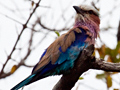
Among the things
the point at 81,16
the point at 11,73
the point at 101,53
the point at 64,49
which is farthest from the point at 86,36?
the point at 11,73

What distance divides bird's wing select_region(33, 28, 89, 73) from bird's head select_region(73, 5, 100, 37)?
482 millimetres

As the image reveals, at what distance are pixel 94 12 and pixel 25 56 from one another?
1819 mm

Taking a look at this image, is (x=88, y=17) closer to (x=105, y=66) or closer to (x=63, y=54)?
(x=63, y=54)

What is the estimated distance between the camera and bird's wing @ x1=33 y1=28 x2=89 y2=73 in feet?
13.0

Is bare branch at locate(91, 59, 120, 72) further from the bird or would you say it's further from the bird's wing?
the bird's wing

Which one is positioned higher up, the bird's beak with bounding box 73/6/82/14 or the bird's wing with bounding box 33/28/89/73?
the bird's beak with bounding box 73/6/82/14

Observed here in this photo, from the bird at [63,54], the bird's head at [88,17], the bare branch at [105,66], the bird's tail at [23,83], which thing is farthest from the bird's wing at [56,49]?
the bare branch at [105,66]

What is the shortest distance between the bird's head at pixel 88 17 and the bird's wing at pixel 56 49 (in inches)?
19.0

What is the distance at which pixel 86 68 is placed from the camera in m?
3.47

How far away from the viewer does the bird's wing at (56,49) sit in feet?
13.0

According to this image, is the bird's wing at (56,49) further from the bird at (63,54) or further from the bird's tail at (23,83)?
the bird's tail at (23,83)

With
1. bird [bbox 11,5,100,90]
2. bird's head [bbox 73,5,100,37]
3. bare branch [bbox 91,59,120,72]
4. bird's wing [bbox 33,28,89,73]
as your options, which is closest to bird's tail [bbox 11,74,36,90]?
bird [bbox 11,5,100,90]

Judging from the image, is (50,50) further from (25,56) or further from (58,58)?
(25,56)

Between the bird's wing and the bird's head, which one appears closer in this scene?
the bird's wing
